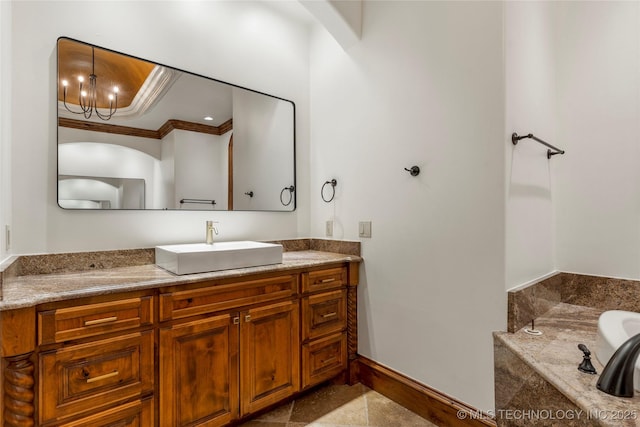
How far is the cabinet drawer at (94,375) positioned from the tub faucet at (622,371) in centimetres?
169

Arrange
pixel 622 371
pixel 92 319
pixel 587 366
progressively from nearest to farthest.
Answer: pixel 622 371 → pixel 587 366 → pixel 92 319

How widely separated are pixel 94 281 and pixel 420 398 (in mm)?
1815

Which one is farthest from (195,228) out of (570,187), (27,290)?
(570,187)

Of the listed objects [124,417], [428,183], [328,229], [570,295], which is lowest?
[124,417]

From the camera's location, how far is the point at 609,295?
178 cm

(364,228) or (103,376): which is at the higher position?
(364,228)

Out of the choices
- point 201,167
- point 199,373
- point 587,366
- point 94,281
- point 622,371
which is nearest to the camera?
point 622,371

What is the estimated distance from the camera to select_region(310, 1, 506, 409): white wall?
1.55 m

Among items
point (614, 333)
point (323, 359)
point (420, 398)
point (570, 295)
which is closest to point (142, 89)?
point (323, 359)

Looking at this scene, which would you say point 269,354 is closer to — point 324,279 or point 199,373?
point 199,373

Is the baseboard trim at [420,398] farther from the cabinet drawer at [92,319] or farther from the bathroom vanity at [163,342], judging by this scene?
the cabinet drawer at [92,319]

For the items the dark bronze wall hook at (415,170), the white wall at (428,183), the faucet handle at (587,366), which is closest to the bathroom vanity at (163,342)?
the white wall at (428,183)

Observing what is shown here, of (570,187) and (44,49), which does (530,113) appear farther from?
(44,49)

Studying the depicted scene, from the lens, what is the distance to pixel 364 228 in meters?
2.15
